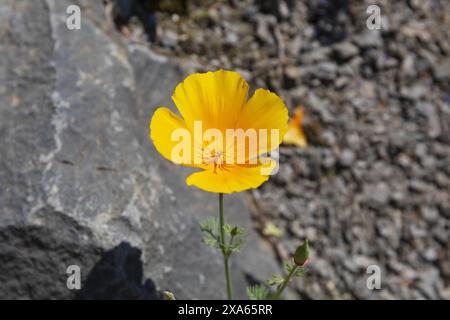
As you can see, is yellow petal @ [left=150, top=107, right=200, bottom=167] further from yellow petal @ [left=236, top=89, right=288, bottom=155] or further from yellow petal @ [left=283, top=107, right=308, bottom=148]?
yellow petal @ [left=283, top=107, right=308, bottom=148]

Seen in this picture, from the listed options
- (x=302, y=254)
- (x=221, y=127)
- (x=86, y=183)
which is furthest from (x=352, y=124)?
(x=86, y=183)

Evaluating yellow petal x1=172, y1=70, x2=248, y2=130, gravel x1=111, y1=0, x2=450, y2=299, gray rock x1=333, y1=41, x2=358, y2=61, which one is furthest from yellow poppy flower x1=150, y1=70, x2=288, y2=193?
gray rock x1=333, y1=41, x2=358, y2=61

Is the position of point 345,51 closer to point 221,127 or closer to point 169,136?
point 221,127

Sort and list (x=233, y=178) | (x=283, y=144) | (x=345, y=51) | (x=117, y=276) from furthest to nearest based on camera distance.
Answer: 1. (x=345, y=51)
2. (x=283, y=144)
3. (x=117, y=276)
4. (x=233, y=178)

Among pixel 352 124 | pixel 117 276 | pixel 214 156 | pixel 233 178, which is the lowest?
pixel 117 276

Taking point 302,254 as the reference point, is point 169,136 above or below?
above

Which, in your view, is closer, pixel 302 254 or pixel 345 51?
pixel 302 254
